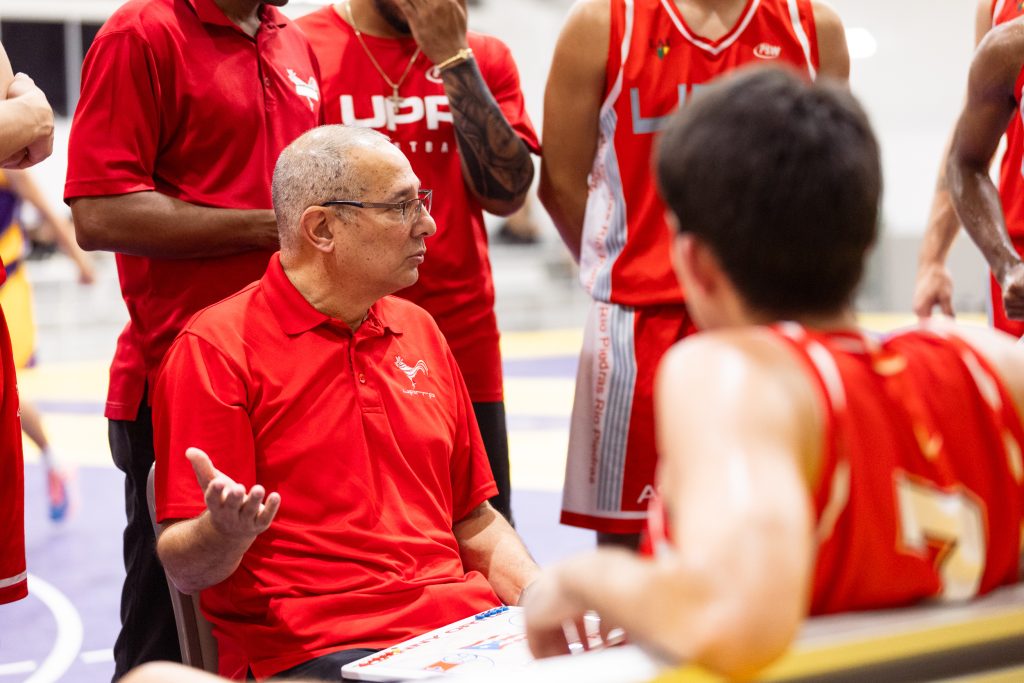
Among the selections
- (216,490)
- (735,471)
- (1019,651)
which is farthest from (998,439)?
(216,490)

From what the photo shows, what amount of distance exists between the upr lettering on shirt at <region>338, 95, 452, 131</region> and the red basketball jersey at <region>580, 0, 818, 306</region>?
0.55 metres

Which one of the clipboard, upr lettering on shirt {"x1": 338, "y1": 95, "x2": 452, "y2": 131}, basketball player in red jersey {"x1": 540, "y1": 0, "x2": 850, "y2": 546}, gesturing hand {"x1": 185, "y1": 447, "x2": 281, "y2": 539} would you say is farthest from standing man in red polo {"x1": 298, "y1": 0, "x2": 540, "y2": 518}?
gesturing hand {"x1": 185, "y1": 447, "x2": 281, "y2": 539}

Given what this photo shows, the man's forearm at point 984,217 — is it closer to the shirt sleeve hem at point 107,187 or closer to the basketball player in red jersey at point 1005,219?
the basketball player in red jersey at point 1005,219

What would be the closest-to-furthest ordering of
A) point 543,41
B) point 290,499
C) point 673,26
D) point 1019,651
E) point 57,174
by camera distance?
point 1019,651, point 290,499, point 673,26, point 57,174, point 543,41

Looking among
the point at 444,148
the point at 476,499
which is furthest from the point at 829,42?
the point at 476,499

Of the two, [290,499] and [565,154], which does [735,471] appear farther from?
[565,154]

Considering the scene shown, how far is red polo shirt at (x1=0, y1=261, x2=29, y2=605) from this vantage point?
2.45m

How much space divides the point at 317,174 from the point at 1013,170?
1895 mm

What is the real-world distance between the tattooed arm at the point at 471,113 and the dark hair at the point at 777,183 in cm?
202

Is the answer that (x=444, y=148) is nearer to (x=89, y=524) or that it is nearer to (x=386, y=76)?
(x=386, y=76)

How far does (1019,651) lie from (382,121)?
2481 millimetres

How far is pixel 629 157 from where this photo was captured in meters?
2.94

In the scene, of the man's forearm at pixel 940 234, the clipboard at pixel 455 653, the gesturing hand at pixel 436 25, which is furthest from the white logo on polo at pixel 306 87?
the man's forearm at pixel 940 234

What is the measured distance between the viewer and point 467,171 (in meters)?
3.33
